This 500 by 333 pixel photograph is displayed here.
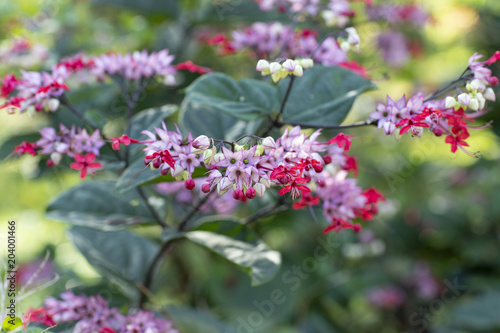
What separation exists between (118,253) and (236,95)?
46cm

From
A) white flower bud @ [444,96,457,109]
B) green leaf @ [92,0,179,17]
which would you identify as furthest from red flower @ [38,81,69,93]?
green leaf @ [92,0,179,17]

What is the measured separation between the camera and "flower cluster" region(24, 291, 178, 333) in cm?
79

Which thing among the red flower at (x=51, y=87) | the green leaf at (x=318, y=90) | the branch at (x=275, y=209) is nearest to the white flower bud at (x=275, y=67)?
the green leaf at (x=318, y=90)

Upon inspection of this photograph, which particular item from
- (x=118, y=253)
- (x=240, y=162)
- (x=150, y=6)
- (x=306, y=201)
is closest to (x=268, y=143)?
(x=240, y=162)

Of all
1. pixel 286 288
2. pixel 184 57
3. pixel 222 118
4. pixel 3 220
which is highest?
pixel 222 118

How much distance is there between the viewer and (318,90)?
830mm

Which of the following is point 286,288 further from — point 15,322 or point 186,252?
point 15,322

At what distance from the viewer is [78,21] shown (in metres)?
1.65

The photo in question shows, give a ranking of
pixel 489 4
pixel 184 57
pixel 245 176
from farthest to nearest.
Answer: pixel 489 4 → pixel 184 57 → pixel 245 176

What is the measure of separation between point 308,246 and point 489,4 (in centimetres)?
130

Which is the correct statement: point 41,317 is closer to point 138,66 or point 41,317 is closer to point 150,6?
point 138,66

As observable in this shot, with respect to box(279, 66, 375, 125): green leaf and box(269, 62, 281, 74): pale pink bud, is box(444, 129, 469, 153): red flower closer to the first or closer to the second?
box(279, 66, 375, 125): green leaf

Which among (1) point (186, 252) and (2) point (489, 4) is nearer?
(1) point (186, 252)

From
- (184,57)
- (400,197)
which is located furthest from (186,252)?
(400,197)
